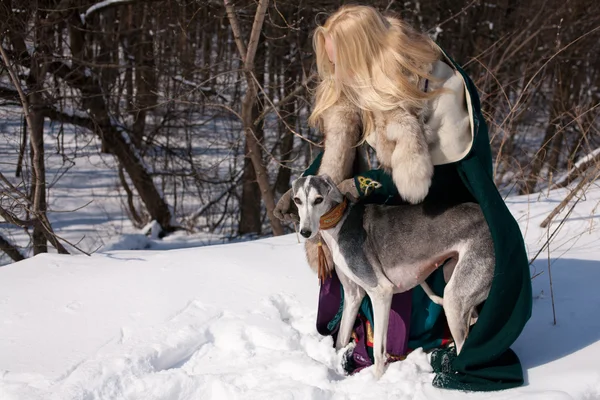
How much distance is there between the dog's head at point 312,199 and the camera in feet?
9.00

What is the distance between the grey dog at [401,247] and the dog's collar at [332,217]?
0.06 ft

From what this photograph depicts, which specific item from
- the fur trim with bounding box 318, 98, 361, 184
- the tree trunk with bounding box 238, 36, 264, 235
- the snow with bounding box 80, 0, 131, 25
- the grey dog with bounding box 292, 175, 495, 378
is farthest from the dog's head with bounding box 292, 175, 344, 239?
the tree trunk with bounding box 238, 36, 264, 235

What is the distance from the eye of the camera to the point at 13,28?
6523 mm

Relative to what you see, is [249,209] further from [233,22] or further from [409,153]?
[409,153]

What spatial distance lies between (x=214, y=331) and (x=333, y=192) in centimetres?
110

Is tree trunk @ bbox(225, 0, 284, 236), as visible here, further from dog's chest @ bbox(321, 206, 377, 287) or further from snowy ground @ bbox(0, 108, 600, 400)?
dog's chest @ bbox(321, 206, 377, 287)

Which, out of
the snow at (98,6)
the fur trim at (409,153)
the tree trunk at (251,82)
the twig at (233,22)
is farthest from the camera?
the snow at (98,6)

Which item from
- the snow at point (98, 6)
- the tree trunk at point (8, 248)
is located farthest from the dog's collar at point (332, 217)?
the snow at point (98, 6)

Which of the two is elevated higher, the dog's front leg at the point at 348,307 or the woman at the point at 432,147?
the woman at the point at 432,147

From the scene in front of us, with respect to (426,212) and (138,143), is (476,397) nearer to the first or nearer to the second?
(426,212)

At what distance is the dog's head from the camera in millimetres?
2744

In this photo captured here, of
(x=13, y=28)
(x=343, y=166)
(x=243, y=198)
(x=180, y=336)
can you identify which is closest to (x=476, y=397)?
(x=343, y=166)

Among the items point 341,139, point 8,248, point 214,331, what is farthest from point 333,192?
point 8,248

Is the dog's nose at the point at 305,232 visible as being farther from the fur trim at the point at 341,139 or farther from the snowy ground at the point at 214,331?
the snowy ground at the point at 214,331
